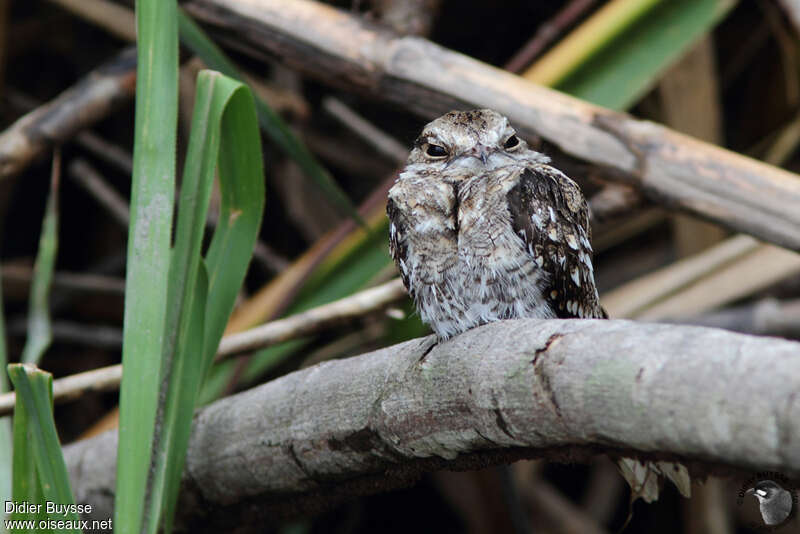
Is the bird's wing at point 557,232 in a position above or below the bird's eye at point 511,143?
below

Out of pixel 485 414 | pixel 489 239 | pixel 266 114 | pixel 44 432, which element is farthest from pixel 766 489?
pixel 266 114

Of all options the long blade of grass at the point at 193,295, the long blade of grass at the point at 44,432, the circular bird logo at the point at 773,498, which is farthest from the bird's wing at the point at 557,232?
the long blade of grass at the point at 44,432

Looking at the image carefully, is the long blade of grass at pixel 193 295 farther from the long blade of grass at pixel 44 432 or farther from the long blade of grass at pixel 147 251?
the long blade of grass at pixel 44 432

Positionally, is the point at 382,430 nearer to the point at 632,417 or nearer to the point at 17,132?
the point at 632,417

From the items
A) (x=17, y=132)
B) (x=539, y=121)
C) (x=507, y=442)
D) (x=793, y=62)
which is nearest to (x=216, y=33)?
(x=17, y=132)

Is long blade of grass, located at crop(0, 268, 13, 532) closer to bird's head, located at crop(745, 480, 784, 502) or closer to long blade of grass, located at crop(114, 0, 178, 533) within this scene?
long blade of grass, located at crop(114, 0, 178, 533)

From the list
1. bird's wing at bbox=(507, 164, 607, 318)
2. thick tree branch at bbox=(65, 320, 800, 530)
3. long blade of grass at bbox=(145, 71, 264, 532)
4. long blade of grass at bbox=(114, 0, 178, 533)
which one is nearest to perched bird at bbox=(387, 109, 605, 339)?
bird's wing at bbox=(507, 164, 607, 318)

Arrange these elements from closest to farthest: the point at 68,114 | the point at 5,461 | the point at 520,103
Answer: the point at 5,461 → the point at 520,103 → the point at 68,114

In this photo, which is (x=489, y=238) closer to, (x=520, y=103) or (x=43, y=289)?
(x=520, y=103)
